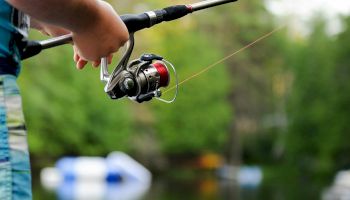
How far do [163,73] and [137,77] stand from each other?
0.31 ft

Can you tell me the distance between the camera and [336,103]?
39.8 meters

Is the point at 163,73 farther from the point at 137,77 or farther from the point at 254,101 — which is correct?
the point at 254,101

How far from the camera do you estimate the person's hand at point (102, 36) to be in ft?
4.22

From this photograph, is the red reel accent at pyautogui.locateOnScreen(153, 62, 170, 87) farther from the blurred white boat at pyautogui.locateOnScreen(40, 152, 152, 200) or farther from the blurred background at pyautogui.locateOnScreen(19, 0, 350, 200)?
the blurred background at pyautogui.locateOnScreen(19, 0, 350, 200)

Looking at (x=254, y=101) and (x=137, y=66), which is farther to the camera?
(x=254, y=101)

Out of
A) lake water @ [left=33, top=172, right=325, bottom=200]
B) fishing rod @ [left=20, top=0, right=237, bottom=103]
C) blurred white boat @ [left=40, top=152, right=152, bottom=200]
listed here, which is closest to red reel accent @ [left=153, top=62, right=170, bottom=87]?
fishing rod @ [left=20, top=0, right=237, bottom=103]

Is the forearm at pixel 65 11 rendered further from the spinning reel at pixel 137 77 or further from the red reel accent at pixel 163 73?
the red reel accent at pixel 163 73

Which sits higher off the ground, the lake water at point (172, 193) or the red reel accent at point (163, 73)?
the red reel accent at point (163, 73)

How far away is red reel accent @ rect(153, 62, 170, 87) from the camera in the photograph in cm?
166

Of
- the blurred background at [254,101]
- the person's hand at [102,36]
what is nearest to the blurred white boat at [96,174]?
the blurred background at [254,101]

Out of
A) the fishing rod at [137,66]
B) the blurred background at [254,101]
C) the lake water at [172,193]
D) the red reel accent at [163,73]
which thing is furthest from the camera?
the blurred background at [254,101]

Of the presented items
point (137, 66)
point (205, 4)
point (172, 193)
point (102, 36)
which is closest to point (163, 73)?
point (137, 66)

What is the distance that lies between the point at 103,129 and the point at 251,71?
960 cm

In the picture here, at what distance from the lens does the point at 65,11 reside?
1233mm
